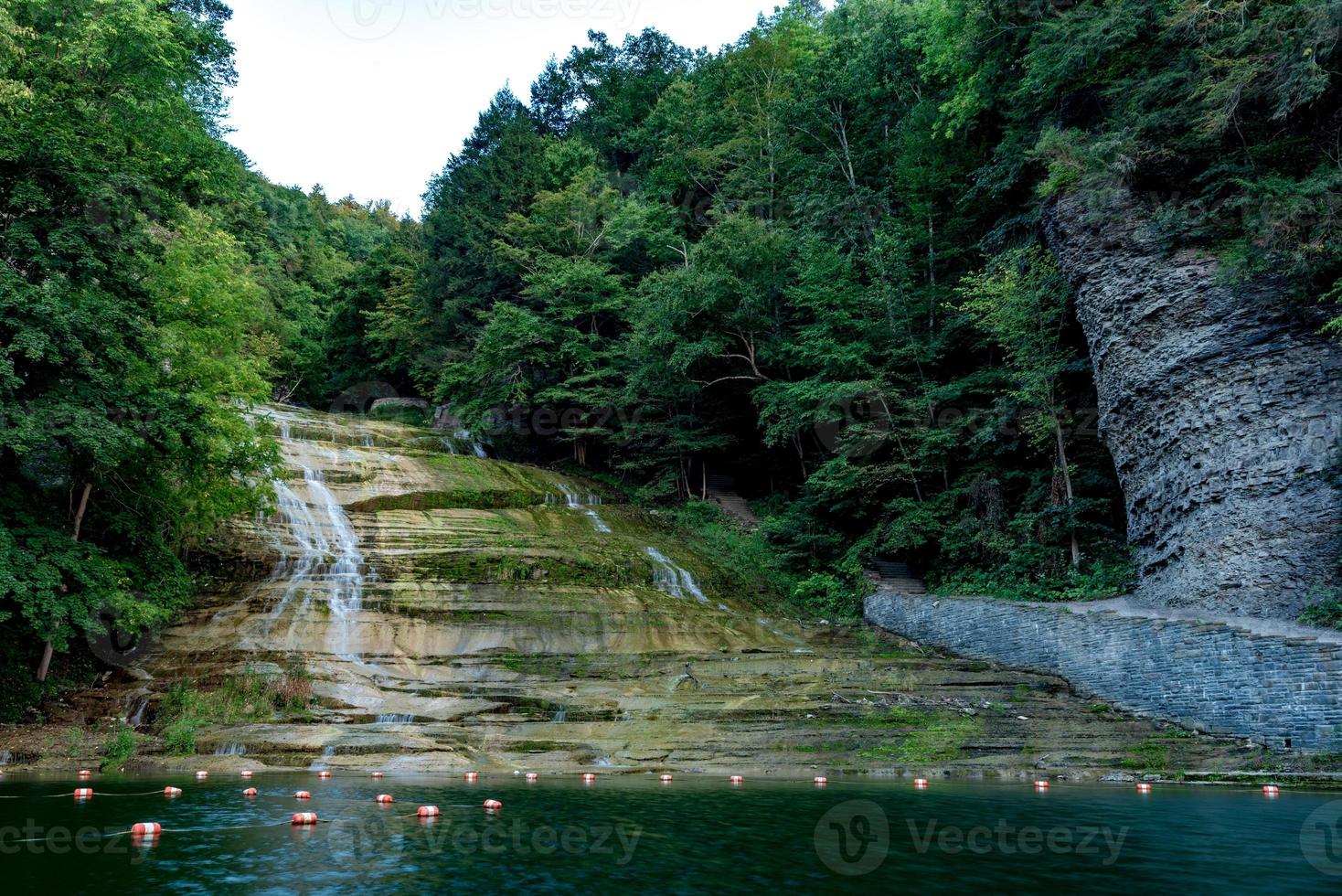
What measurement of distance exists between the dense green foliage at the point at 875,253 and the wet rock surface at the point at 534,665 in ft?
15.2

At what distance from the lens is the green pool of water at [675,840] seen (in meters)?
5.43

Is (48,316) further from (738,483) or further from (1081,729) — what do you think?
(738,483)

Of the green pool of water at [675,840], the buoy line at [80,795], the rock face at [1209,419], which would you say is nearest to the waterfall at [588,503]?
the rock face at [1209,419]

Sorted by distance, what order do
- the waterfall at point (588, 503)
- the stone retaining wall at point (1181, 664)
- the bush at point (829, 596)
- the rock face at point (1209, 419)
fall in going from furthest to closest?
the waterfall at point (588, 503)
the bush at point (829, 596)
the rock face at point (1209, 419)
the stone retaining wall at point (1181, 664)

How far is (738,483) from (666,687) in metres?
17.0

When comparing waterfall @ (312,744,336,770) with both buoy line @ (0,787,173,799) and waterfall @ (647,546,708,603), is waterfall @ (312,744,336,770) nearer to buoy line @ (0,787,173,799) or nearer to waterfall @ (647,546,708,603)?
buoy line @ (0,787,173,799)

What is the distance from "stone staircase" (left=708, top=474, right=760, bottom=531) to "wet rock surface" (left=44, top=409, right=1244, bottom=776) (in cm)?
465

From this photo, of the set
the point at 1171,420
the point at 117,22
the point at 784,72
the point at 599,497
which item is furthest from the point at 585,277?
the point at 1171,420

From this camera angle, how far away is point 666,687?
1402 centimetres

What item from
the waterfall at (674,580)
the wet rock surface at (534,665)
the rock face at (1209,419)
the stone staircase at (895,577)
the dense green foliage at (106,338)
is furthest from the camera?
the stone staircase at (895,577)

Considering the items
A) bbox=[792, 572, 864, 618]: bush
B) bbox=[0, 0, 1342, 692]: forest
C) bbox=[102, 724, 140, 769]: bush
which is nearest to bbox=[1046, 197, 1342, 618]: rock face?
bbox=[0, 0, 1342, 692]: forest

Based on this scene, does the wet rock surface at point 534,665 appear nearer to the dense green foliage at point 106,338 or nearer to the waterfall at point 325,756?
the waterfall at point 325,756

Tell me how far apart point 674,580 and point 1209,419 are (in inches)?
464

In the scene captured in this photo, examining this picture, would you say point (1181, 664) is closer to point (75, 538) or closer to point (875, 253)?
point (875, 253)
